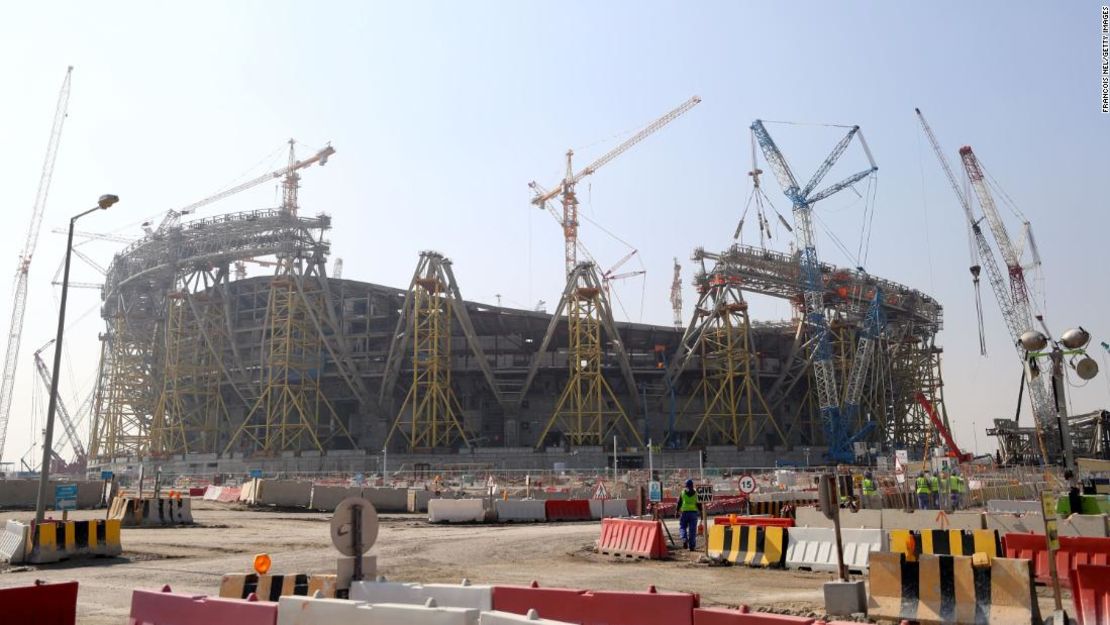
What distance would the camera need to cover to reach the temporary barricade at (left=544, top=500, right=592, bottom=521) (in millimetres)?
31625

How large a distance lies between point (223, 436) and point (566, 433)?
41.1 meters

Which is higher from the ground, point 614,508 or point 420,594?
point 420,594

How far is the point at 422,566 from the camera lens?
17.1m

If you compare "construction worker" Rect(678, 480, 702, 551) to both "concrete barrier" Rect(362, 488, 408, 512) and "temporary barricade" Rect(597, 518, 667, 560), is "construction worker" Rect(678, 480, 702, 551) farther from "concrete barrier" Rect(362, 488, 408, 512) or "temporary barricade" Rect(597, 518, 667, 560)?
"concrete barrier" Rect(362, 488, 408, 512)

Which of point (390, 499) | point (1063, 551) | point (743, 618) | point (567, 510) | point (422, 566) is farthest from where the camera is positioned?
point (390, 499)

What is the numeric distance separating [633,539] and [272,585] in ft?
36.3

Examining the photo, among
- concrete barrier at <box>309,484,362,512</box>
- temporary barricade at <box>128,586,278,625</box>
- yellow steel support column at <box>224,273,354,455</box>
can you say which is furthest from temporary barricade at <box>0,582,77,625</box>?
yellow steel support column at <box>224,273,354,455</box>

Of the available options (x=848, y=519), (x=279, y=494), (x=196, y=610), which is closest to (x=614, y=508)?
(x=848, y=519)

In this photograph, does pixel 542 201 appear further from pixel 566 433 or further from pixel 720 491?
pixel 720 491

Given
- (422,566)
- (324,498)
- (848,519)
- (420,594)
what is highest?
(420,594)

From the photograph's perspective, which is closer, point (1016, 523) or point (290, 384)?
point (1016, 523)

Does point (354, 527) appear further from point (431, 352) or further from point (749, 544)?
point (431, 352)

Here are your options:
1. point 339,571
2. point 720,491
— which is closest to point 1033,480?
point 720,491

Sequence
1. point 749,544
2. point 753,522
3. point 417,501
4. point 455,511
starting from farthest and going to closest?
point 417,501
point 455,511
point 753,522
point 749,544
